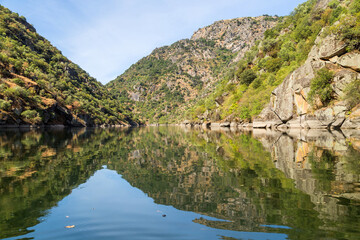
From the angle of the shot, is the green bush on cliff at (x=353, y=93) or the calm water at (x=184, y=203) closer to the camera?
the calm water at (x=184, y=203)

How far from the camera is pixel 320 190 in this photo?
24.3ft

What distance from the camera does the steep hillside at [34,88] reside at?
61.8 meters

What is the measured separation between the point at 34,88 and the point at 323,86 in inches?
3357

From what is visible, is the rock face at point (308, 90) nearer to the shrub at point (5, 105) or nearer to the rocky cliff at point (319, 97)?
the rocky cliff at point (319, 97)

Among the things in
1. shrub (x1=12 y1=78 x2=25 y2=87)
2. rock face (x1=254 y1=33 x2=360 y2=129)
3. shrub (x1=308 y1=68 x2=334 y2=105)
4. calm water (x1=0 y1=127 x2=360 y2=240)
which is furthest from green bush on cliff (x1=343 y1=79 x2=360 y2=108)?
shrub (x1=12 y1=78 x2=25 y2=87)

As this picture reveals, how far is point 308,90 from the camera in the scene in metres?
43.0

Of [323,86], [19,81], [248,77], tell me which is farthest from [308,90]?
[19,81]

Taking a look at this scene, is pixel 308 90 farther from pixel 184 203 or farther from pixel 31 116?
pixel 31 116

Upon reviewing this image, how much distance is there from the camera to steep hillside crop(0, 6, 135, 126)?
6178cm

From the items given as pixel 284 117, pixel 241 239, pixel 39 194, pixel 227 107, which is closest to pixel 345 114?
pixel 284 117

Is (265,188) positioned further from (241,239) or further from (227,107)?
(227,107)

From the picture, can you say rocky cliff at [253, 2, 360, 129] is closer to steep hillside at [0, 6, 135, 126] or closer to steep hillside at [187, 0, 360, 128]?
steep hillside at [187, 0, 360, 128]

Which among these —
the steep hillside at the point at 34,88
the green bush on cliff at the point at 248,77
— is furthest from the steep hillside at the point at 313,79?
the steep hillside at the point at 34,88

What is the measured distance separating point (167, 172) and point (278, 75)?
66152 mm
